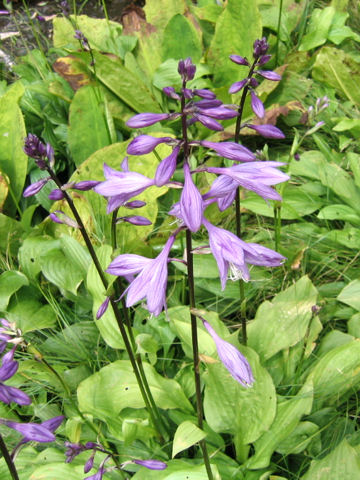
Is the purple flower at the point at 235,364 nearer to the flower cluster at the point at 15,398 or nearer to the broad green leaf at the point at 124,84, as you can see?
the flower cluster at the point at 15,398

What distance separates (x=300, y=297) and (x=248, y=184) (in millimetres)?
1419

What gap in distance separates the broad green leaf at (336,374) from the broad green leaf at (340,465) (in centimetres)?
35

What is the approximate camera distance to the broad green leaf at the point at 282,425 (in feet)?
7.30

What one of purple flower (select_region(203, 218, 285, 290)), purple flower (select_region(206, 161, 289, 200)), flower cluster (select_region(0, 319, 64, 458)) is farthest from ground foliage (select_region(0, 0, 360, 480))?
purple flower (select_region(206, 161, 289, 200))

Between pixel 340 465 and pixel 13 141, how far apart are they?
3210mm

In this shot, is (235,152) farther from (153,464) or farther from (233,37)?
(233,37)

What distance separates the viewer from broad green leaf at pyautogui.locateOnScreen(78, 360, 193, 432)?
243cm

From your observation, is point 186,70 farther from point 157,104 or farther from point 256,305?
point 157,104

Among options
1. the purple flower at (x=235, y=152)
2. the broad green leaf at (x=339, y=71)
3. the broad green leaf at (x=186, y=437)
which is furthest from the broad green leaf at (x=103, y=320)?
the broad green leaf at (x=339, y=71)

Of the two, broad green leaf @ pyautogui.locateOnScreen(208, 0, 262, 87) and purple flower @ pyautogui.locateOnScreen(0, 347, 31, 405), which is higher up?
broad green leaf @ pyautogui.locateOnScreen(208, 0, 262, 87)

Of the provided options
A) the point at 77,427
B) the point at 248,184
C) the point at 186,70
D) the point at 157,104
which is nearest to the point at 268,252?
the point at 248,184

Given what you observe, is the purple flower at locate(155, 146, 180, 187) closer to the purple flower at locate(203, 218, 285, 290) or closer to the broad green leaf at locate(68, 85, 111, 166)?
the purple flower at locate(203, 218, 285, 290)

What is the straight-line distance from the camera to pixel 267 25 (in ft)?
14.9

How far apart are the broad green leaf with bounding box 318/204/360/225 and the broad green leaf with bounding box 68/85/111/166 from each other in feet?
5.78
